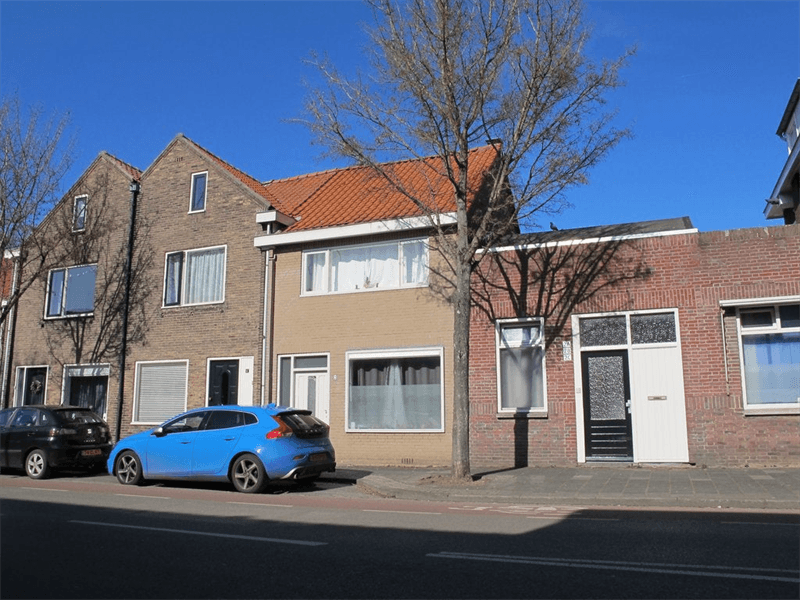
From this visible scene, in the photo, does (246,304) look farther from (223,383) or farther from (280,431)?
(280,431)

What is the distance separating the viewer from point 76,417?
16.1 m

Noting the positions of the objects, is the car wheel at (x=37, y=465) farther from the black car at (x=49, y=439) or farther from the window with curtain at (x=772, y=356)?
the window with curtain at (x=772, y=356)

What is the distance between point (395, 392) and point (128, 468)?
6012 mm

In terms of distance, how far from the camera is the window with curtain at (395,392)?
16.5 metres

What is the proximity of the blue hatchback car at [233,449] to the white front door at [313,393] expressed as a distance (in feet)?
12.6

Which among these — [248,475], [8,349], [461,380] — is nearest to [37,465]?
[248,475]

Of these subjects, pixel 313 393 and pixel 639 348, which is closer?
pixel 639 348

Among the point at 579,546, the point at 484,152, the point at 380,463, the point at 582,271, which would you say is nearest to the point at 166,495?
the point at 380,463

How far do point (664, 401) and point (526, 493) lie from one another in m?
4.40

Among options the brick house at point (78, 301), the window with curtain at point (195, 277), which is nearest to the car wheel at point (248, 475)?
the window with curtain at point (195, 277)

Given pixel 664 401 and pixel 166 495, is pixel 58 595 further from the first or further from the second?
pixel 664 401

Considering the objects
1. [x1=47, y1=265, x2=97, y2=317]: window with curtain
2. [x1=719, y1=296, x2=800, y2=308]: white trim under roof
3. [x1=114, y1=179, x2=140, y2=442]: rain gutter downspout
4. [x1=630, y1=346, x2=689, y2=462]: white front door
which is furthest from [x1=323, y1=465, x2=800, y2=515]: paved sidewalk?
[x1=47, y1=265, x2=97, y2=317]: window with curtain

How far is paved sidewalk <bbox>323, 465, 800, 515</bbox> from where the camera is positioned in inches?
416

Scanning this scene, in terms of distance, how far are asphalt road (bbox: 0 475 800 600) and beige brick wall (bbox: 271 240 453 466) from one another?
209 inches
